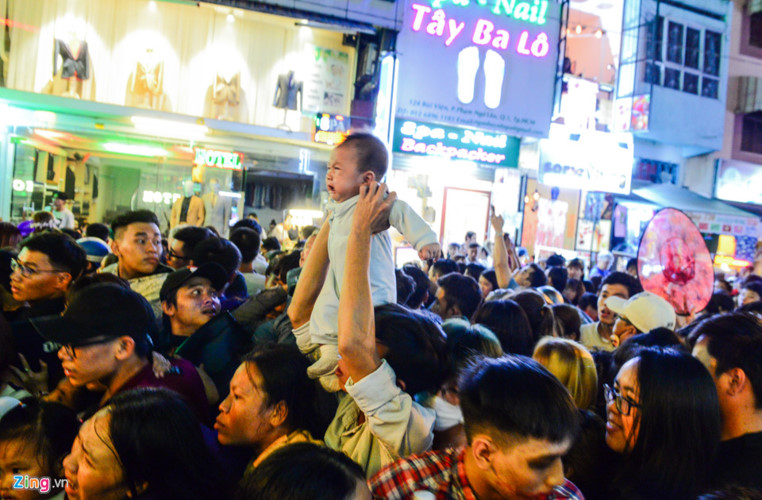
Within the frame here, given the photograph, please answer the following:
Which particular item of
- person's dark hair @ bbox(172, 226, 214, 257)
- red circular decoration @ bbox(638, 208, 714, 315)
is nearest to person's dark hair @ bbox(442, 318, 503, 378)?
red circular decoration @ bbox(638, 208, 714, 315)

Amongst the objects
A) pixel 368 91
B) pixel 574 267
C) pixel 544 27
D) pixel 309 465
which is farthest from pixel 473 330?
pixel 544 27

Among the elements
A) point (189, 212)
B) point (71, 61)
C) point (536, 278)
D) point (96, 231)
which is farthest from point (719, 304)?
point (71, 61)

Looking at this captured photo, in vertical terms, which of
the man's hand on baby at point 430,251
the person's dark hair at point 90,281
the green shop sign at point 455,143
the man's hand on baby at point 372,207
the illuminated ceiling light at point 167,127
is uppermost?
the green shop sign at point 455,143

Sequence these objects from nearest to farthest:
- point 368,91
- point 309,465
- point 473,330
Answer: point 309,465 → point 473,330 → point 368,91

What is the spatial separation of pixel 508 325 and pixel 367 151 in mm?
1601

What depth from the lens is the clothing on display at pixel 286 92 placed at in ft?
41.6

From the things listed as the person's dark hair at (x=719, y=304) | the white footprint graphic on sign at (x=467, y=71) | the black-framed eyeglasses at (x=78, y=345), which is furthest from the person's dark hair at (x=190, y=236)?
the white footprint graphic on sign at (x=467, y=71)

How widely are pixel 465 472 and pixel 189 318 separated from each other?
216 cm

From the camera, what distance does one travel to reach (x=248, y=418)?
2125 millimetres

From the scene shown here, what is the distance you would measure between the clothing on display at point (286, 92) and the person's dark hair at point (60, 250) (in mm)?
9626

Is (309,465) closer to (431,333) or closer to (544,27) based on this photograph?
(431,333)

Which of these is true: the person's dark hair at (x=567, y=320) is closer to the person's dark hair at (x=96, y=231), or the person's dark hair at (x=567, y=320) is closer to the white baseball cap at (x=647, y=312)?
the white baseball cap at (x=647, y=312)

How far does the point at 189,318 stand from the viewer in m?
3.27

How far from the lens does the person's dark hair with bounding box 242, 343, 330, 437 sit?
7.06ft
